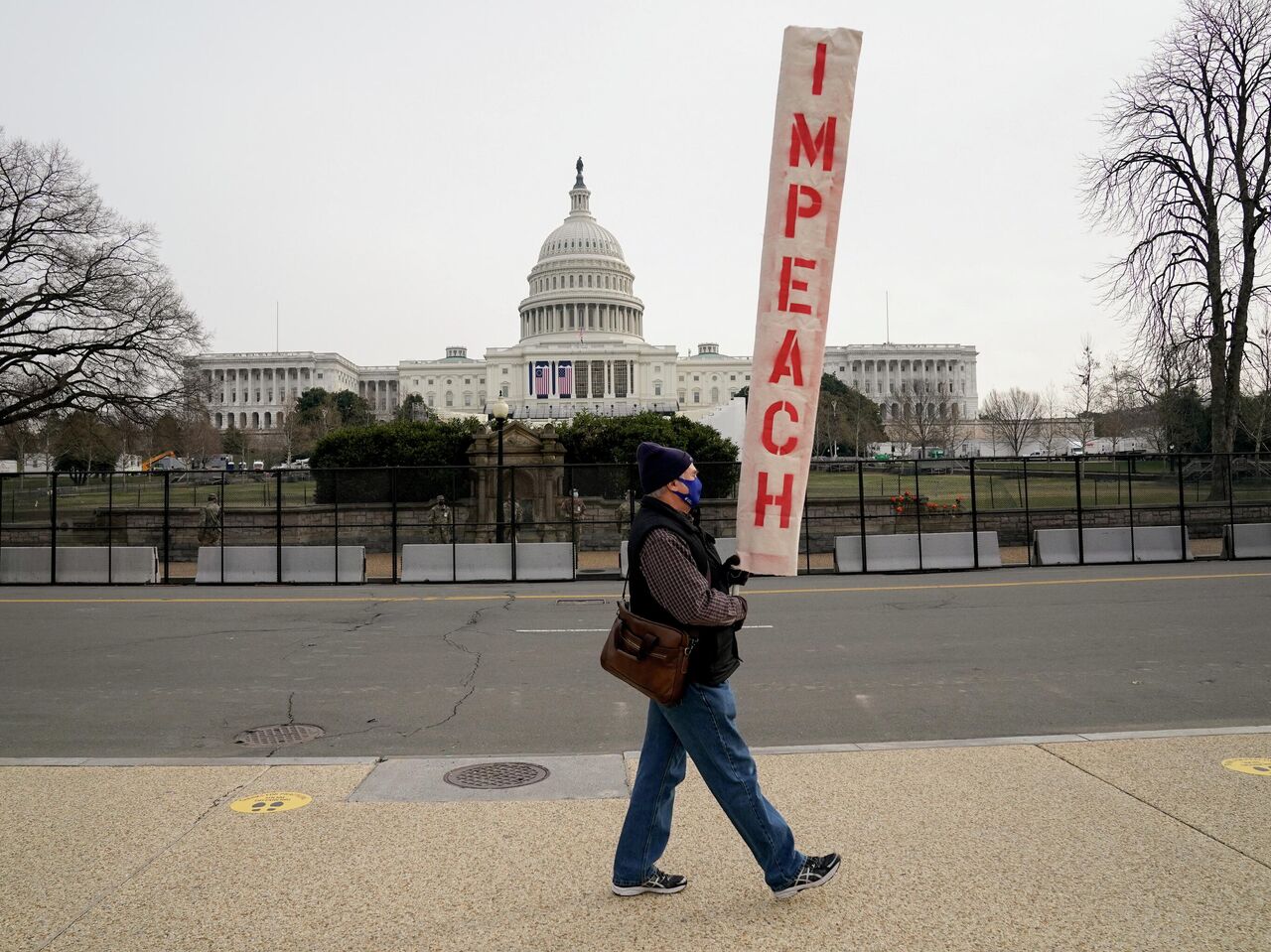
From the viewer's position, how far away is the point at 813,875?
3998 mm

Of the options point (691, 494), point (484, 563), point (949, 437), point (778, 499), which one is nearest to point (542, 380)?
point (949, 437)

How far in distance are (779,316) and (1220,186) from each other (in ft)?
104

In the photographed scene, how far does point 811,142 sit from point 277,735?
5835 mm

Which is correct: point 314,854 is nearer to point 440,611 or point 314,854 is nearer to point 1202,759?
point 1202,759

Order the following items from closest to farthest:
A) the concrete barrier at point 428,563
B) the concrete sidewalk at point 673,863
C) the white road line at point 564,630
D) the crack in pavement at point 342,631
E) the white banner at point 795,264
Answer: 1. the concrete sidewalk at point 673,863
2. the white banner at point 795,264
3. the crack in pavement at point 342,631
4. the white road line at point 564,630
5. the concrete barrier at point 428,563

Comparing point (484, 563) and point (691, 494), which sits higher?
point (691, 494)

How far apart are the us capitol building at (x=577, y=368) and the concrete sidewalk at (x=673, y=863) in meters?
104

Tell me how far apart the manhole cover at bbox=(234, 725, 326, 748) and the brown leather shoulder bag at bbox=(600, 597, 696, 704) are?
434 cm

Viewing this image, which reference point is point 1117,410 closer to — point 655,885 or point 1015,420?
point 1015,420

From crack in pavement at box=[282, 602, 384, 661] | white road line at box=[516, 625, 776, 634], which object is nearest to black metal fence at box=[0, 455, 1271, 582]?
crack in pavement at box=[282, 602, 384, 661]

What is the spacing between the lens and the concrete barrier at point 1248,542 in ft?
66.5

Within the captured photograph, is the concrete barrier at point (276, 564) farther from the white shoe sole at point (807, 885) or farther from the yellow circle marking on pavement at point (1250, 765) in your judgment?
the white shoe sole at point (807, 885)

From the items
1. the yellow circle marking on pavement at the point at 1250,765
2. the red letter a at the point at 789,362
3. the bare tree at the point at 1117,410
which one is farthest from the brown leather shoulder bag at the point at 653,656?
the bare tree at the point at 1117,410

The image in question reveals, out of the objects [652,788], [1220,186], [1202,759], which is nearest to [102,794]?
[652,788]
